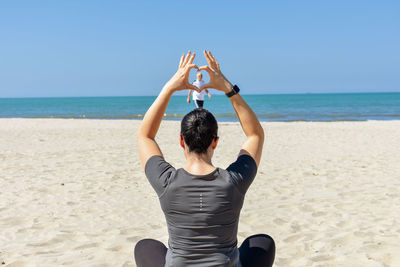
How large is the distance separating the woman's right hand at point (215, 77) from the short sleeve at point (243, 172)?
1.65 ft

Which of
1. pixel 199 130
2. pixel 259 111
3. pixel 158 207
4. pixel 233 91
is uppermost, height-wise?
pixel 259 111

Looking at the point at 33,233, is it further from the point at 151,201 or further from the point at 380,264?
the point at 380,264

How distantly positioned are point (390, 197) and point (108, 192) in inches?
184

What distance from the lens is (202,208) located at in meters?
2.29

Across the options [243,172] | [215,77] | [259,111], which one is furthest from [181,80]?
[259,111]

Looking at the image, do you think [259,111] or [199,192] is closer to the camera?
[199,192]

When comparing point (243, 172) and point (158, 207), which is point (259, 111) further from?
point (243, 172)

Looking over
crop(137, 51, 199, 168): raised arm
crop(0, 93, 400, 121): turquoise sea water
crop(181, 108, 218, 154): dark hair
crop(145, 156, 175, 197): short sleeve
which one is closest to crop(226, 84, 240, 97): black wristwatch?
crop(137, 51, 199, 168): raised arm

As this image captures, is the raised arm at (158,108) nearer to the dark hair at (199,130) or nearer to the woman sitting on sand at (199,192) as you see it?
the woman sitting on sand at (199,192)

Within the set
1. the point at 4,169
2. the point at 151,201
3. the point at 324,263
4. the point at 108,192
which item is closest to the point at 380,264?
the point at 324,263

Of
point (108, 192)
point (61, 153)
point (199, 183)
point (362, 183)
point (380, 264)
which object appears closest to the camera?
point (199, 183)

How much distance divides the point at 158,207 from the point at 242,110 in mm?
3870

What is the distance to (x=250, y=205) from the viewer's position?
6.32m

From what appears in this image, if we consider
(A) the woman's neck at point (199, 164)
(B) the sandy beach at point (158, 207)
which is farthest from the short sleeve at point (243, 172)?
(B) the sandy beach at point (158, 207)
